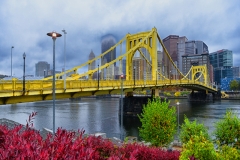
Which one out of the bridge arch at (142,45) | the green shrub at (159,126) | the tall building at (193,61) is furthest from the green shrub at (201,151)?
the tall building at (193,61)

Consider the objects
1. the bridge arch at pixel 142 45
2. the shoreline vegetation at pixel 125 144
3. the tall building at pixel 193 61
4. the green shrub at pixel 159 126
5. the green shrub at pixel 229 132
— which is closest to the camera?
the shoreline vegetation at pixel 125 144

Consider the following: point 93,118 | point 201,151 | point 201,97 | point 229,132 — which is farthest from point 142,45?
point 201,97

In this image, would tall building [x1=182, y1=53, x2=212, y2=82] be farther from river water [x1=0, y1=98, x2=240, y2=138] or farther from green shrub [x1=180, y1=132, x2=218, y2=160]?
green shrub [x1=180, y1=132, x2=218, y2=160]

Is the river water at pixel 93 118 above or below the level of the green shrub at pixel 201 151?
below

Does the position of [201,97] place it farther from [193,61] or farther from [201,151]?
[201,151]

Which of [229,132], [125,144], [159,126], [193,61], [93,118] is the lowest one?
[93,118]

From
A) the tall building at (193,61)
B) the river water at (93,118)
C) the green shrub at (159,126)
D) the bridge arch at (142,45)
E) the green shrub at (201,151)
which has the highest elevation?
the tall building at (193,61)

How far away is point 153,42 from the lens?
55.8 m

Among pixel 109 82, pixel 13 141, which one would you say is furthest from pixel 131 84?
pixel 13 141

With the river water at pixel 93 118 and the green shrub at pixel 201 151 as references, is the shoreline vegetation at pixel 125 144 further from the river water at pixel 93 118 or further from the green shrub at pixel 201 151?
the river water at pixel 93 118

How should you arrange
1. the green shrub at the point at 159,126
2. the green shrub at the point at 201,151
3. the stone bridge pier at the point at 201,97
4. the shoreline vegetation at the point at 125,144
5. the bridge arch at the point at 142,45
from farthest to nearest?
the stone bridge pier at the point at 201,97 → the bridge arch at the point at 142,45 → the green shrub at the point at 159,126 → the green shrub at the point at 201,151 → the shoreline vegetation at the point at 125,144

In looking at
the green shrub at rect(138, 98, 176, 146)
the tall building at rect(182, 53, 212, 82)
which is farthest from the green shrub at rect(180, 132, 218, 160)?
the tall building at rect(182, 53, 212, 82)

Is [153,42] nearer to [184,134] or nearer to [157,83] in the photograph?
[157,83]

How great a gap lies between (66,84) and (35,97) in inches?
139
